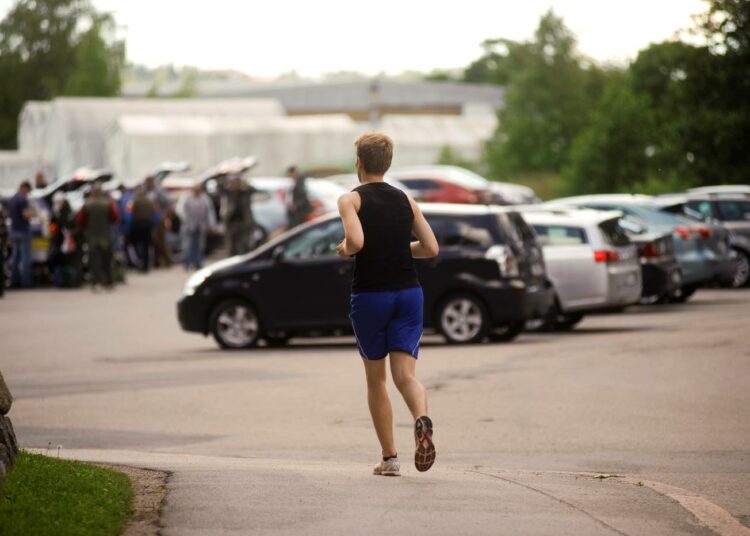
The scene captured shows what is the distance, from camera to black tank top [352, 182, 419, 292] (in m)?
8.87

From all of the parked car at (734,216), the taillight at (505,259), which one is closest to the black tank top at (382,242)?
the taillight at (505,259)

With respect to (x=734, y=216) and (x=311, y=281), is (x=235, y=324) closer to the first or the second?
(x=311, y=281)

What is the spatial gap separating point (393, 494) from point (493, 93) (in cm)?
14930

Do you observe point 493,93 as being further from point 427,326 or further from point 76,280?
point 427,326

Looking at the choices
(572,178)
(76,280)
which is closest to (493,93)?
(572,178)

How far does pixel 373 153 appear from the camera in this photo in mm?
8875

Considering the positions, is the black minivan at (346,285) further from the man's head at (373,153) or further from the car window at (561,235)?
the man's head at (373,153)

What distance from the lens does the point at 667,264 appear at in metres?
23.1

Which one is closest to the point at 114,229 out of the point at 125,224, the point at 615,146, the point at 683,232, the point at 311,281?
the point at 125,224

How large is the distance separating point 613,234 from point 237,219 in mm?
14984

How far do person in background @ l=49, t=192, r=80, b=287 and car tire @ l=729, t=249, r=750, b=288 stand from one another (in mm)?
12016

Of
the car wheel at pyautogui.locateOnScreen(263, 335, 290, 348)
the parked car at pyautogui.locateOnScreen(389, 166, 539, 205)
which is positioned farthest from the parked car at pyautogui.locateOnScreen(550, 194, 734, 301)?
the parked car at pyautogui.locateOnScreen(389, 166, 539, 205)

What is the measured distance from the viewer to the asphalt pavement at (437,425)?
Answer: 26.0ft

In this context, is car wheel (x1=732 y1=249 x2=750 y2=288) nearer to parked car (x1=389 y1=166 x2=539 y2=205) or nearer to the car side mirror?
the car side mirror
